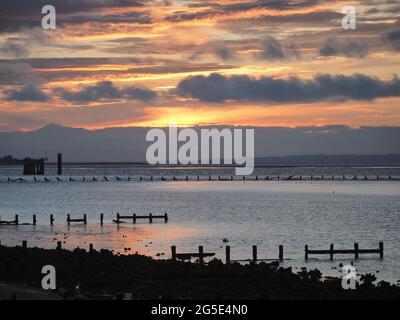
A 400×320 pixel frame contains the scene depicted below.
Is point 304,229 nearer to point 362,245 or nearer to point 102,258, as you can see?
point 362,245

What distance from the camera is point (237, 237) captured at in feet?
196

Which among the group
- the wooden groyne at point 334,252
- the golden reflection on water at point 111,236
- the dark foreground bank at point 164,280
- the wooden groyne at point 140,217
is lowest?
the dark foreground bank at point 164,280

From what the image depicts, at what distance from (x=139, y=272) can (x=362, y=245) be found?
25174 mm

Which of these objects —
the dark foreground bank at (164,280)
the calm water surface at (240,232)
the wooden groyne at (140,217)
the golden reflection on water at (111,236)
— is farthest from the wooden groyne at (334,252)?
the wooden groyne at (140,217)

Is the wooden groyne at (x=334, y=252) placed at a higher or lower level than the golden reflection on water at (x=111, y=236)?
lower

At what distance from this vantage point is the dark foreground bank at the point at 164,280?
99.9 ft

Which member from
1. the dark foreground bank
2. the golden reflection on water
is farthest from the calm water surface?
the dark foreground bank

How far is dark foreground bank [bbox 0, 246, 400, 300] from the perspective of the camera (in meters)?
30.4

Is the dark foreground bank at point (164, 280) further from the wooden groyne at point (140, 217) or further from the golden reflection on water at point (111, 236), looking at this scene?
the wooden groyne at point (140, 217)

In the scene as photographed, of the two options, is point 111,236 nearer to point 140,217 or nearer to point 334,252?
point 140,217

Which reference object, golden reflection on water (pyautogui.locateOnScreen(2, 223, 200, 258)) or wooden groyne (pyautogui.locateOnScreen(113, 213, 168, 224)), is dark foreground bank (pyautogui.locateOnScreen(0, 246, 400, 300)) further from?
wooden groyne (pyautogui.locateOnScreen(113, 213, 168, 224))

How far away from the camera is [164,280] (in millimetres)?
33812
